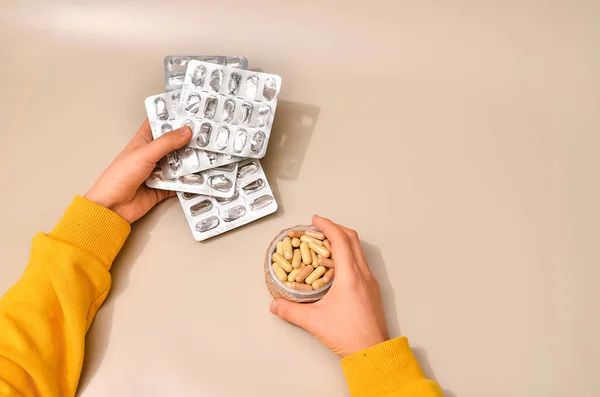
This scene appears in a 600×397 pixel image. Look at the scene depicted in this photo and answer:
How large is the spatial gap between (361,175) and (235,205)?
226mm

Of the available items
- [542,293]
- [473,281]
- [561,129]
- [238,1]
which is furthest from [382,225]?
[238,1]

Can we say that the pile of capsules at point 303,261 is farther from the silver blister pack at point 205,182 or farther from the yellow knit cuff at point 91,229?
the yellow knit cuff at point 91,229

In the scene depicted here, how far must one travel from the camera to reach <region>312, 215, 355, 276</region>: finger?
2.32 ft

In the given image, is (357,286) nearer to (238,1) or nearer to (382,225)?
(382,225)

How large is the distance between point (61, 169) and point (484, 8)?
0.83 m

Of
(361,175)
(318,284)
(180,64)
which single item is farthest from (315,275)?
(180,64)

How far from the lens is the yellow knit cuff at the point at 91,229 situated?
74 centimetres

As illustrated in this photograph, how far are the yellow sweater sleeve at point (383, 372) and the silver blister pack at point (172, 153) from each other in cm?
35

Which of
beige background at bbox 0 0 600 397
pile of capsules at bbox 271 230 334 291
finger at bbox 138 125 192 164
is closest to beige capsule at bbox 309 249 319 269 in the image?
pile of capsules at bbox 271 230 334 291

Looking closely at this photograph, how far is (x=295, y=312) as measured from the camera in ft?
2.39

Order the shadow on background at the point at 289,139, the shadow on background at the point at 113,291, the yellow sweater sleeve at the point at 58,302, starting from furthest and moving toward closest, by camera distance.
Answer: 1. the shadow on background at the point at 289,139
2. the shadow on background at the point at 113,291
3. the yellow sweater sleeve at the point at 58,302

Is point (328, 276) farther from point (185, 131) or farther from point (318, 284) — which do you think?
point (185, 131)

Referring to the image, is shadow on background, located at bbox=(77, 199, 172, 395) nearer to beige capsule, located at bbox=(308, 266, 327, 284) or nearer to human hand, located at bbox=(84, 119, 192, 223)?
human hand, located at bbox=(84, 119, 192, 223)

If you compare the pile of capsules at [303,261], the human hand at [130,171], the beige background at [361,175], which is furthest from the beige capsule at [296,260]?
the human hand at [130,171]
